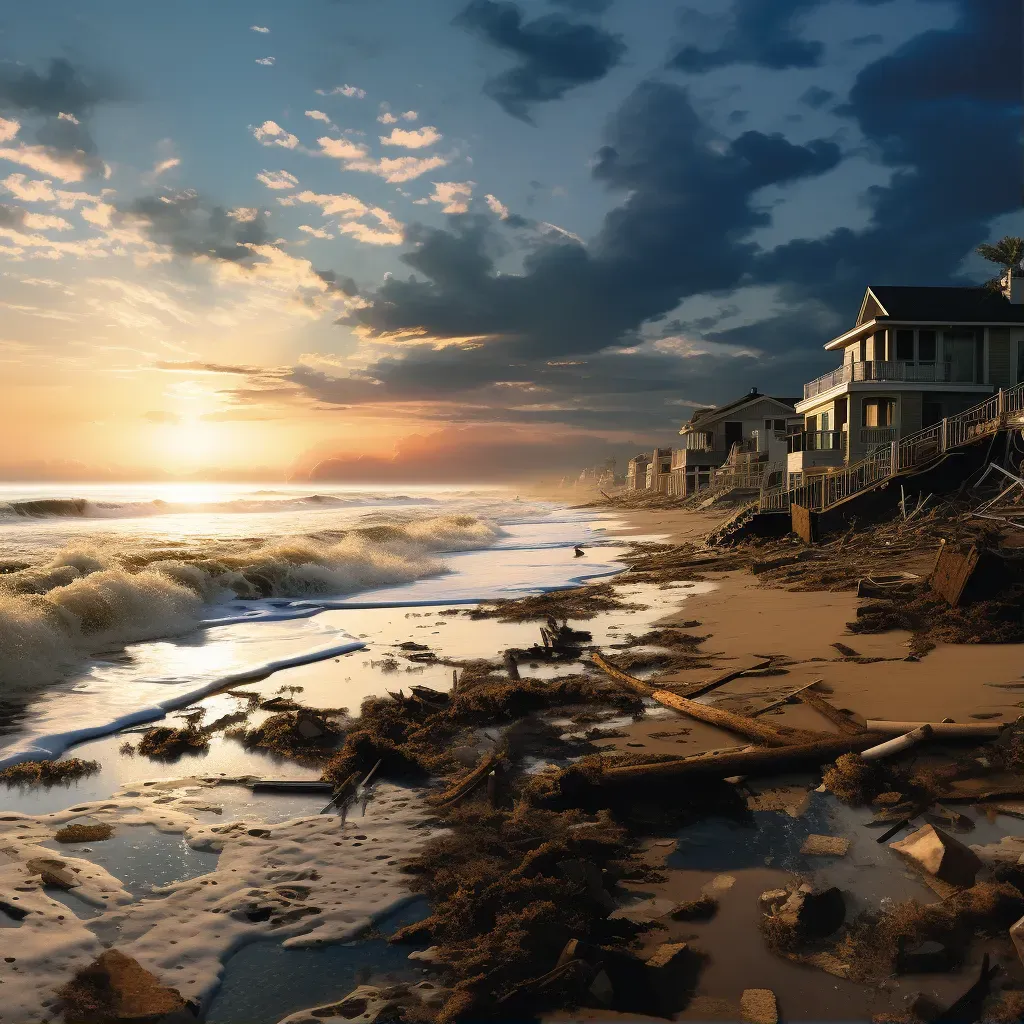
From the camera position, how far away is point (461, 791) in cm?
634

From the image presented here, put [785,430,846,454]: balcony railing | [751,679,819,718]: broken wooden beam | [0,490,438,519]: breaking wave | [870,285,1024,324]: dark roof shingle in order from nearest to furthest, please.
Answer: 1. [751,679,819,718]: broken wooden beam
2. [785,430,846,454]: balcony railing
3. [870,285,1024,324]: dark roof shingle
4. [0,490,438,519]: breaking wave

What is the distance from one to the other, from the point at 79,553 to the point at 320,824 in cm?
1888

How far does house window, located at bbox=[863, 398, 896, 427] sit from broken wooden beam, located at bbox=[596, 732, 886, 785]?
31.8 metres

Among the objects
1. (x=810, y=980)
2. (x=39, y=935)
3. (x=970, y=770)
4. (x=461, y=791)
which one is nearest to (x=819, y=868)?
(x=810, y=980)

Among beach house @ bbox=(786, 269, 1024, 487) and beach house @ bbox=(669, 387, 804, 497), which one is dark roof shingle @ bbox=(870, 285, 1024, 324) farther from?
beach house @ bbox=(669, 387, 804, 497)

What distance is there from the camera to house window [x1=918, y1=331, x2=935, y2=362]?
35375mm

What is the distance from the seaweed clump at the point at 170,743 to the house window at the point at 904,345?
117ft

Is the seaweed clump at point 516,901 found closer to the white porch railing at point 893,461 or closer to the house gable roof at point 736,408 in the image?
the white porch railing at point 893,461

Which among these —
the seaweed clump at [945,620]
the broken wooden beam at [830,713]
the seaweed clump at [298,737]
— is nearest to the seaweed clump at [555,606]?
the seaweed clump at [945,620]

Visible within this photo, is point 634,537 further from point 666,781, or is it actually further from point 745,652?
point 666,781

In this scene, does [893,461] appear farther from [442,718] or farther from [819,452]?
[442,718]

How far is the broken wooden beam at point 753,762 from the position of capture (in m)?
5.94

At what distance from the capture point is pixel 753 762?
607 centimetres

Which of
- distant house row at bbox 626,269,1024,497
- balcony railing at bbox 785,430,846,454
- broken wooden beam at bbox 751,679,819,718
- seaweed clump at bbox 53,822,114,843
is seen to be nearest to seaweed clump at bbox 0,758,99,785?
seaweed clump at bbox 53,822,114,843
